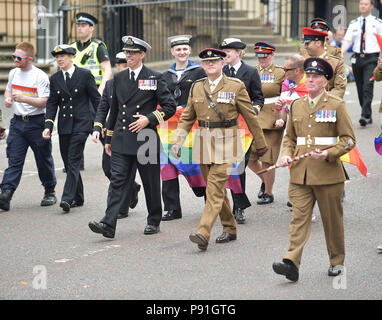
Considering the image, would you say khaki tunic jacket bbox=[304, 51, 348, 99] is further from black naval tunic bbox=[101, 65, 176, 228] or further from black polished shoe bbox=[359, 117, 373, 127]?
black polished shoe bbox=[359, 117, 373, 127]

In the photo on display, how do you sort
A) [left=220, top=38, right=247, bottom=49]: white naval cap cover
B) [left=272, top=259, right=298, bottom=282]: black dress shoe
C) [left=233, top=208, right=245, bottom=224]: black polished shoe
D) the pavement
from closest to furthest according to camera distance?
the pavement → [left=272, top=259, right=298, bottom=282]: black dress shoe → [left=233, top=208, right=245, bottom=224]: black polished shoe → [left=220, top=38, right=247, bottom=49]: white naval cap cover

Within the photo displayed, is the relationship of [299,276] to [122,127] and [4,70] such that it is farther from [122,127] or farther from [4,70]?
[4,70]

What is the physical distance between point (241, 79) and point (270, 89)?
754 millimetres

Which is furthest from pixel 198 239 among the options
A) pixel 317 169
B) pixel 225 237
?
pixel 317 169

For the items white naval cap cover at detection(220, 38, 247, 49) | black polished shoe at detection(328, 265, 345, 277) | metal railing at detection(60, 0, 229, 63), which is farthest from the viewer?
metal railing at detection(60, 0, 229, 63)

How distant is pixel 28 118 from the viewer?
10477 mm

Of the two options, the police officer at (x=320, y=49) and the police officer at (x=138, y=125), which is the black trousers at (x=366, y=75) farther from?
the police officer at (x=138, y=125)

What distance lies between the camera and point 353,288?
6.91 meters

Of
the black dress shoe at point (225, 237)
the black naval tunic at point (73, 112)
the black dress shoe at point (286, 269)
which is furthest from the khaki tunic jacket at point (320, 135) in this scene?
the black naval tunic at point (73, 112)

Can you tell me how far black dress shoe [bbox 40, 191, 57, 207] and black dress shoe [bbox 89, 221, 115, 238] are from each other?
193 cm

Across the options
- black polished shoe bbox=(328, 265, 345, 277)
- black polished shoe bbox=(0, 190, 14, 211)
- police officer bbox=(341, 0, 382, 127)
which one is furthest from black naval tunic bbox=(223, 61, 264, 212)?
police officer bbox=(341, 0, 382, 127)

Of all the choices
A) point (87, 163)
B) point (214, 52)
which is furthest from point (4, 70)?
point (214, 52)

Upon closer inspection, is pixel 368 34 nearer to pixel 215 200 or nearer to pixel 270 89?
pixel 270 89

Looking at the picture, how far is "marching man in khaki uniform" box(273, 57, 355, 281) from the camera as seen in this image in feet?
23.3
